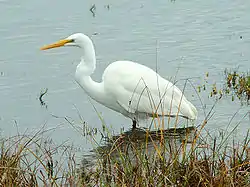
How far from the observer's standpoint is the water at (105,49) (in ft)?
27.1

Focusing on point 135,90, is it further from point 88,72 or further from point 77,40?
point 77,40

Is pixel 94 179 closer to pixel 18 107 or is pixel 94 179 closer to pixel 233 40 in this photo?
pixel 18 107

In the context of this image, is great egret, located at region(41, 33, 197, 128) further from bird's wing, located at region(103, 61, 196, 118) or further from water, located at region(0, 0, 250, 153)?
water, located at region(0, 0, 250, 153)

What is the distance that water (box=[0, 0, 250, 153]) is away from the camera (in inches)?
326

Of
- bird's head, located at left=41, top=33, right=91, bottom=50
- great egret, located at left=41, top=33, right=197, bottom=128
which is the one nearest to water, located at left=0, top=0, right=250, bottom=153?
great egret, located at left=41, top=33, right=197, bottom=128

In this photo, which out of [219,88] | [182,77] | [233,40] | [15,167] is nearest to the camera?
[15,167]

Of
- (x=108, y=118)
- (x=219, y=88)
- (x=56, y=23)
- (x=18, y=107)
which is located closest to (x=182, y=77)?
(x=219, y=88)

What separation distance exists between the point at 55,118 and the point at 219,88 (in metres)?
2.31

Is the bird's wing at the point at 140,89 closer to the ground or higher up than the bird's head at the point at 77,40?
closer to the ground

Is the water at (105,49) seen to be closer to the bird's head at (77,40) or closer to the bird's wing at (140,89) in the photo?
the bird's wing at (140,89)

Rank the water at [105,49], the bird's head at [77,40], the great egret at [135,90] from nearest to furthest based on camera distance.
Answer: the great egret at [135,90] < the bird's head at [77,40] < the water at [105,49]

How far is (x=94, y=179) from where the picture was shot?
4.88 meters

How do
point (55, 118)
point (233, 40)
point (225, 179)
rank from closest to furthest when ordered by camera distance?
point (225, 179), point (55, 118), point (233, 40)

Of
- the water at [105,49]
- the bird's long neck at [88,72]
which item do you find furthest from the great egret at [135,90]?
the water at [105,49]
